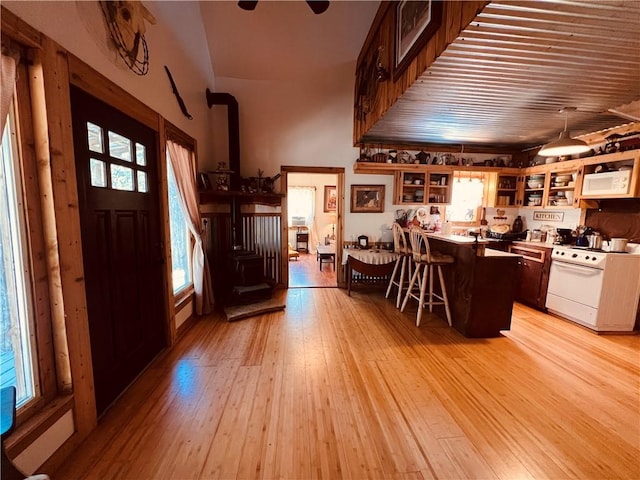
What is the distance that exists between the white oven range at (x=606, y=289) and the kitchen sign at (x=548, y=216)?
0.99m

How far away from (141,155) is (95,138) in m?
0.50

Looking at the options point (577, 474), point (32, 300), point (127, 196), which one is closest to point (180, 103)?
point (127, 196)

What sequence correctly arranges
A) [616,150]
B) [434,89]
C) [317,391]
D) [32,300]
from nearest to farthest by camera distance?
[32,300]
[317,391]
[434,89]
[616,150]

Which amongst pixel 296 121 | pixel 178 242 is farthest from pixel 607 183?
pixel 178 242

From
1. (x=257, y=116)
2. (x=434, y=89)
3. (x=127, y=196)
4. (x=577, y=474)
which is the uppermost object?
(x=257, y=116)

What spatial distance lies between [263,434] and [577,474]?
1.69 m

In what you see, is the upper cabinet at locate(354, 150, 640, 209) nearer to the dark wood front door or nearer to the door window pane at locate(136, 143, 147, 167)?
the door window pane at locate(136, 143, 147, 167)

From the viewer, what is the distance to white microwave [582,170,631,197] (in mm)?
2976

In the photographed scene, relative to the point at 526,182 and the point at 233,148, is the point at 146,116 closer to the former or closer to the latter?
the point at 233,148

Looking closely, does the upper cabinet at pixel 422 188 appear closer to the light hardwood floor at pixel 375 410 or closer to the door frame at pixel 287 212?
the door frame at pixel 287 212

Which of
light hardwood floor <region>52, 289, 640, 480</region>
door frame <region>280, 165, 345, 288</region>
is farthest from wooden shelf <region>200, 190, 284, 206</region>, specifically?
light hardwood floor <region>52, 289, 640, 480</region>

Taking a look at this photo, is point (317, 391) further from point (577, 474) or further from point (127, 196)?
point (127, 196)

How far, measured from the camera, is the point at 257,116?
4.10m

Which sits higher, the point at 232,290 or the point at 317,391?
the point at 232,290
